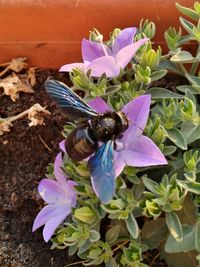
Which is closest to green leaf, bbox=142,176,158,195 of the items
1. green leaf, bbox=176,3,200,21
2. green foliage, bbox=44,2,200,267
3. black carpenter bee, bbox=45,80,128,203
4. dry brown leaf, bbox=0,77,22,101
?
green foliage, bbox=44,2,200,267

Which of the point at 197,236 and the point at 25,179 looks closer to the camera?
the point at 197,236

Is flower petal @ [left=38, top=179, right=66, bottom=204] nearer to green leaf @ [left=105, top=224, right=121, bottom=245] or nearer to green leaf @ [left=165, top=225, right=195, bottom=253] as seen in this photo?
green leaf @ [left=105, top=224, right=121, bottom=245]

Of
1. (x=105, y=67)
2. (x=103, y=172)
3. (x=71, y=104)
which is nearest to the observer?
(x=103, y=172)

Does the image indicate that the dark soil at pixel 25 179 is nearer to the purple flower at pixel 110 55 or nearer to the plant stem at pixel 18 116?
the plant stem at pixel 18 116

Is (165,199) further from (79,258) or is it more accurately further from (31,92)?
(31,92)

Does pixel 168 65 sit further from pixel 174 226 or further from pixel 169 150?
pixel 174 226

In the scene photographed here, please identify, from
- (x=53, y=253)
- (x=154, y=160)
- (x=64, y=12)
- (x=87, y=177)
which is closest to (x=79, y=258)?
(x=53, y=253)

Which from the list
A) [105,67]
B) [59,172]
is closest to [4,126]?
[59,172]
